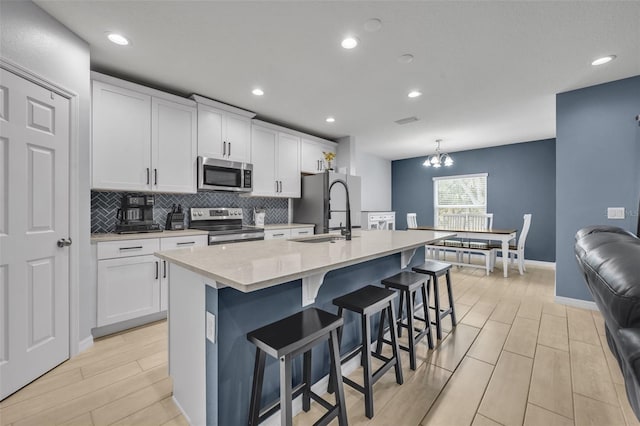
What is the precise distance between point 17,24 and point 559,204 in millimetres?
5247

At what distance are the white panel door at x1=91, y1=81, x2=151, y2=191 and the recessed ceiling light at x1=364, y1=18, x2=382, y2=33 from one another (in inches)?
93.4

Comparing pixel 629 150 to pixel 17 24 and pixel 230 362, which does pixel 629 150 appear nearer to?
pixel 230 362

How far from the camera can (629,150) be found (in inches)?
114

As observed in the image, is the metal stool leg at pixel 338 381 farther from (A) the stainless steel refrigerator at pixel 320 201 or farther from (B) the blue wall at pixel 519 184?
(B) the blue wall at pixel 519 184

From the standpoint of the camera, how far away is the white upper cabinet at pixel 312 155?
15.4 ft

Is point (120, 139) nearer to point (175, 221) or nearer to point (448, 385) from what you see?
point (175, 221)

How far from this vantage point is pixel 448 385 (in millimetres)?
1775

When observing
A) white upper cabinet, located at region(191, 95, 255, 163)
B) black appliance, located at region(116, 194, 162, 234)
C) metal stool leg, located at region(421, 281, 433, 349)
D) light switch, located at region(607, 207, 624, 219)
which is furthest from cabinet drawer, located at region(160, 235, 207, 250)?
light switch, located at region(607, 207, 624, 219)

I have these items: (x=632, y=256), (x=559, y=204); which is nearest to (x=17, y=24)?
(x=632, y=256)

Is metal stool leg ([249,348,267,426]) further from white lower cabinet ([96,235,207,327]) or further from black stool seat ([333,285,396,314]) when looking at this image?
white lower cabinet ([96,235,207,327])

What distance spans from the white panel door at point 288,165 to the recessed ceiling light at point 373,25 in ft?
8.08

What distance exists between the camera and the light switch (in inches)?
115

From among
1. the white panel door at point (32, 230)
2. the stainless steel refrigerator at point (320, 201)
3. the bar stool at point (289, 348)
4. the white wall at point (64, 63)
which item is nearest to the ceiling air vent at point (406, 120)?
the stainless steel refrigerator at point (320, 201)

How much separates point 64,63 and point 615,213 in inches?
213
